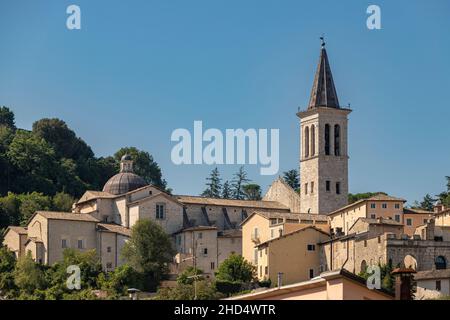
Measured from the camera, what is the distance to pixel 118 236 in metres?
85.0

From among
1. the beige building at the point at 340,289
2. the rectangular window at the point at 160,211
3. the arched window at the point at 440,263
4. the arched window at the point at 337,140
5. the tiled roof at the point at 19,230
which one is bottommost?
the beige building at the point at 340,289

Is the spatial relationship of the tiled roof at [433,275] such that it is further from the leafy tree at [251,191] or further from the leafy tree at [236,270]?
the leafy tree at [251,191]

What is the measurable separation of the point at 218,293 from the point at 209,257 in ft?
31.7

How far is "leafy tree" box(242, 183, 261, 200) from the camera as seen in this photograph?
12212 centimetres

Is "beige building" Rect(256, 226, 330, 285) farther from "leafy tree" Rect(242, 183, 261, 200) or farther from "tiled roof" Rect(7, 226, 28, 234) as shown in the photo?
"leafy tree" Rect(242, 183, 261, 200)

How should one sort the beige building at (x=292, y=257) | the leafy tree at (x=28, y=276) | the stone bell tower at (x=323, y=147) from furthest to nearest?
the stone bell tower at (x=323, y=147) < the beige building at (x=292, y=257) < the leafy tree at (x=28, y=276)

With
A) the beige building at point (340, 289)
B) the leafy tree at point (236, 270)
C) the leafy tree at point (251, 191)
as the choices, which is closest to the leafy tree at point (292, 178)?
the leafy tree at point (251, 191)

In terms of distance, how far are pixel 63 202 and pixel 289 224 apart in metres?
23.3

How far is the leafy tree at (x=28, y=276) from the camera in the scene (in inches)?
3066

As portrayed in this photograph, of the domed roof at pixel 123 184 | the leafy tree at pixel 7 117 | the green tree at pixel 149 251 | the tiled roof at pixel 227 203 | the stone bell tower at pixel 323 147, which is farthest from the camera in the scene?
the leafy tree at pixel 7 117

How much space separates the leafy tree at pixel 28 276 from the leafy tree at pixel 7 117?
189 feet

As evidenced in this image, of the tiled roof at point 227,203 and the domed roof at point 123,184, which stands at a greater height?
the domed roof at point 123,184

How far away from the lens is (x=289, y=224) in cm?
8206

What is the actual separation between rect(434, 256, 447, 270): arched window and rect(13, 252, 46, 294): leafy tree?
21.2 m
